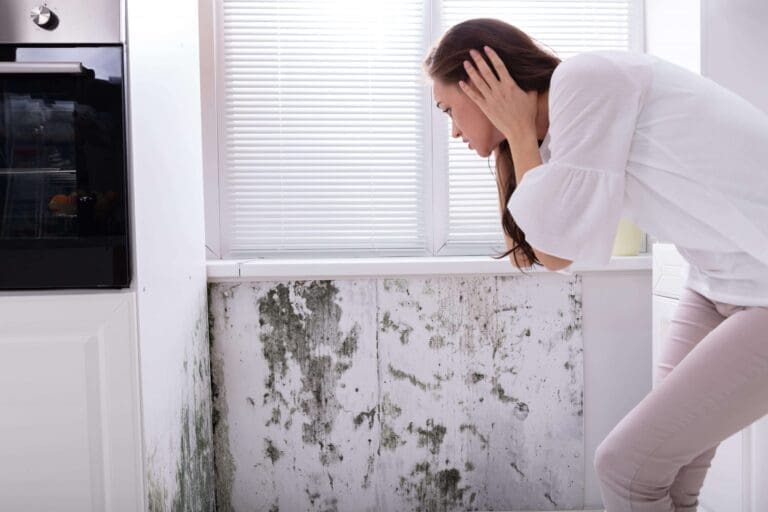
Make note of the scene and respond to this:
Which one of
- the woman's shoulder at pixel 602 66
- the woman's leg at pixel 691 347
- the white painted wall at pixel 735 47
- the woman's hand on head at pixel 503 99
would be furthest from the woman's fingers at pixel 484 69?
the white painted wall at pixel 735 47

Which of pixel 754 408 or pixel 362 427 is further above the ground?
pixel 754 408

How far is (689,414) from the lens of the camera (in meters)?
1.00

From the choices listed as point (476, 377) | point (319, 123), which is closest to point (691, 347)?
point (476, 377)

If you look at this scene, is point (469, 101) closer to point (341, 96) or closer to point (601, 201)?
point (601, 201)

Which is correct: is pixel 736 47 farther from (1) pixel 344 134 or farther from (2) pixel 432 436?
(2) pixel 432 436

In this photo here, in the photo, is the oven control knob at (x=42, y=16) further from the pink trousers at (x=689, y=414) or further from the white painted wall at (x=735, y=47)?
the white painted wall at (x=735, y=47)

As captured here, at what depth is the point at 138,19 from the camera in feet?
4.21

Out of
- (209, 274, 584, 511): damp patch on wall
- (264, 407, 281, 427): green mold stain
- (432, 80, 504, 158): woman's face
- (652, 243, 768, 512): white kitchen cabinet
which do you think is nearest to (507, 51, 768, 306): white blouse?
(432, 80, 504, 158): woman's face

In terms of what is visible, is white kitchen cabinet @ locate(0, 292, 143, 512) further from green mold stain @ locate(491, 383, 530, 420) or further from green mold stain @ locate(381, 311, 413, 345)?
green mold stain @ locate(491, 383, 530, 420)

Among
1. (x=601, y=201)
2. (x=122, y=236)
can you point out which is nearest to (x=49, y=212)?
(x=122, y=236)

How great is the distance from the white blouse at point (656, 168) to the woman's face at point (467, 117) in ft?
0.85

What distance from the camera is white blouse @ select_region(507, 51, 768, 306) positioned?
38.3 inches

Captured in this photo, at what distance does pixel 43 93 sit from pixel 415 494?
1.59 metres

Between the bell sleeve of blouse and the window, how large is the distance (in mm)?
1182
